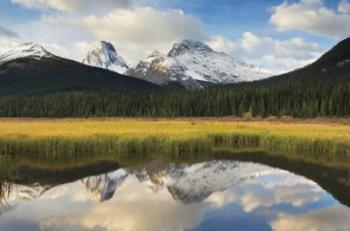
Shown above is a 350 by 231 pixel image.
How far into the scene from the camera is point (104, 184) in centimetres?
3066

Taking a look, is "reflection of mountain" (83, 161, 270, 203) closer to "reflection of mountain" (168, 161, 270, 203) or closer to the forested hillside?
"reflection of mountain" (168, 161, 270, 203)

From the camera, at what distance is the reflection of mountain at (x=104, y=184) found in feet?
88.4

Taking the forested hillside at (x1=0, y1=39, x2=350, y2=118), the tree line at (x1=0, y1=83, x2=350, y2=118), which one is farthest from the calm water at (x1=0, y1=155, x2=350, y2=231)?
the tree line at (x1=0, y1=83, x2=350, y2=118)

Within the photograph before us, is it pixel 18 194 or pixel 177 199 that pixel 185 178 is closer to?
pixel 177 199

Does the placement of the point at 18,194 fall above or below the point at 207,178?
above

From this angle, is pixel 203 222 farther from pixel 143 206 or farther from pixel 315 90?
pixel 315 90

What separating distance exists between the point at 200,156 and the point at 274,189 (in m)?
16.8

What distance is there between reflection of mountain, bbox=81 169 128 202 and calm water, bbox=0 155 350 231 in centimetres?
5

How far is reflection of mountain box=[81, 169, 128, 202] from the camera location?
2694 cm

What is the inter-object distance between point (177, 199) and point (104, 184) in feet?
20.8

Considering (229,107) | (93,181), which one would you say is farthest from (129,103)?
(93,181)

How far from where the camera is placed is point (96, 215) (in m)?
21.2

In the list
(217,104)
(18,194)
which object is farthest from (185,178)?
(217,104)

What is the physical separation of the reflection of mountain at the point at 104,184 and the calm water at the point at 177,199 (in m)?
0.05
